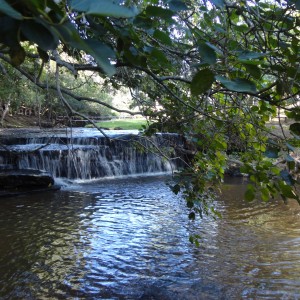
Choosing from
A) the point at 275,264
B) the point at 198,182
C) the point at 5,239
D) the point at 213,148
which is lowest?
the point at 275,264

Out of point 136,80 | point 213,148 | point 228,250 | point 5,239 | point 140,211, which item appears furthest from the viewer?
point 140,211

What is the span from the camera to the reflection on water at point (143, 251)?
522cm

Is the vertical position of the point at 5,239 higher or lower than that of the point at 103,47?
lower

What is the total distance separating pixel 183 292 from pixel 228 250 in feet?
6.76

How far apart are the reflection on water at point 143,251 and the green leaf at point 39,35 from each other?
4.80 metres

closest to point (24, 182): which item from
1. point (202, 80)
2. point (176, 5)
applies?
point (176, 5)

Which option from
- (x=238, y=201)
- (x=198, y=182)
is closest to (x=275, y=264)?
(x=198, y=182)

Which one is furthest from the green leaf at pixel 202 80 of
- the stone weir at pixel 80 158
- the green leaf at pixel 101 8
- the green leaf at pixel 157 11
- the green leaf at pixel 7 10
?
the stone weir at pixel 80 158

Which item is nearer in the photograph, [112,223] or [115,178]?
[112,223]

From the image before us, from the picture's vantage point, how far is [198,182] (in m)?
3.36

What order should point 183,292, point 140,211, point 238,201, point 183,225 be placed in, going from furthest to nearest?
point 238,201, point 140,211, point 183,225, point 183,292

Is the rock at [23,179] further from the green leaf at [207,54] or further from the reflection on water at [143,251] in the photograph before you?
Answer: the green leaf at [207,54]

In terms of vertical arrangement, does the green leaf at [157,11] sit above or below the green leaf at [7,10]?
above

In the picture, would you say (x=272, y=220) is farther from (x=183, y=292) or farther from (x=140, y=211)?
(x=183, y=292)
